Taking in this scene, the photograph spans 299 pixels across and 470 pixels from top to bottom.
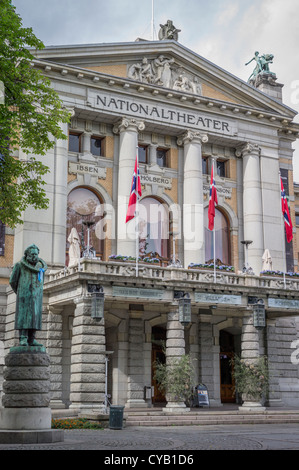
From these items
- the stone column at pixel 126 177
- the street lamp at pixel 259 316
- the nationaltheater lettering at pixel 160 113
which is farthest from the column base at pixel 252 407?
the nationaltheater lettering at pixel 160 113

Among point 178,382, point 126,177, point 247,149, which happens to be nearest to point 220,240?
point 247,149

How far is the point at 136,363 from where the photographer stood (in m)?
34.3

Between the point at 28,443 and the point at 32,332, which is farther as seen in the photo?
the point at 32,332

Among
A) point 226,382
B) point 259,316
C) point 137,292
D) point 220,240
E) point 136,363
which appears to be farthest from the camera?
point 220,240

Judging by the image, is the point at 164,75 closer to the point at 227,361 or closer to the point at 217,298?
the point at 217,298

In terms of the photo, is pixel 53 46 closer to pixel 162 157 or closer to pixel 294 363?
pixel 162 157

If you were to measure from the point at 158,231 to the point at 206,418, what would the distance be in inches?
556

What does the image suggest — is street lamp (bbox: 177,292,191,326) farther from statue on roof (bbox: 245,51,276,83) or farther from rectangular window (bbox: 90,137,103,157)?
statue on roof (bbox: 245,51,276,83)

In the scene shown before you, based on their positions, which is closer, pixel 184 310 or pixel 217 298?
pixel 184 310

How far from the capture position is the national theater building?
31.4m

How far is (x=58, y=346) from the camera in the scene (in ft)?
106

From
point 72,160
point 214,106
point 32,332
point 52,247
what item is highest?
point 214,106
